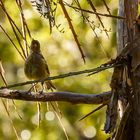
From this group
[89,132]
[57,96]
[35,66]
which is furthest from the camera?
[89,132]

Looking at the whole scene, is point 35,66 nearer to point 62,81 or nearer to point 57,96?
point 57,96

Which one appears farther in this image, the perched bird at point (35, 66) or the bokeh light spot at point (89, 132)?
the bokeh light spot at point (89, 132)

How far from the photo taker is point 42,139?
5.21 metres

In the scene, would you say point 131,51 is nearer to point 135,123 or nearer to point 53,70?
point 135,123

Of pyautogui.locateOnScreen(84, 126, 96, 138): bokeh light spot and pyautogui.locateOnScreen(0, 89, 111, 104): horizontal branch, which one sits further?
pyautogui.locateOnScreen(84, 126, 96, 138): bokeh light spot

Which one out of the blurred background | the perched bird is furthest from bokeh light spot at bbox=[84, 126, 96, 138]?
the perched bird

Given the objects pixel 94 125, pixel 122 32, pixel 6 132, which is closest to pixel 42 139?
pixel 94 125

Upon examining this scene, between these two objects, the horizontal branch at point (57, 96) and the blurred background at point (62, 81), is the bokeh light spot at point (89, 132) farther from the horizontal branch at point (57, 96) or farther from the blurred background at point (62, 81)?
the horizontal branch at point (57, 96)

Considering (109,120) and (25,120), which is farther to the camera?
(25,120)

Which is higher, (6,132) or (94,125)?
(94,125)

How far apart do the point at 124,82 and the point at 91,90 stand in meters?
3.97

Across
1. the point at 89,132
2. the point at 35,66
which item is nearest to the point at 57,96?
the point at 35,66

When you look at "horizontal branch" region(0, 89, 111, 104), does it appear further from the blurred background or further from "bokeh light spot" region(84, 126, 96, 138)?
"bokeh light spot" region(84, 126, 96, 138)

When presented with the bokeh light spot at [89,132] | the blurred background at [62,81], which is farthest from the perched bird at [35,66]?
the bokeh light spot at [89,132]
